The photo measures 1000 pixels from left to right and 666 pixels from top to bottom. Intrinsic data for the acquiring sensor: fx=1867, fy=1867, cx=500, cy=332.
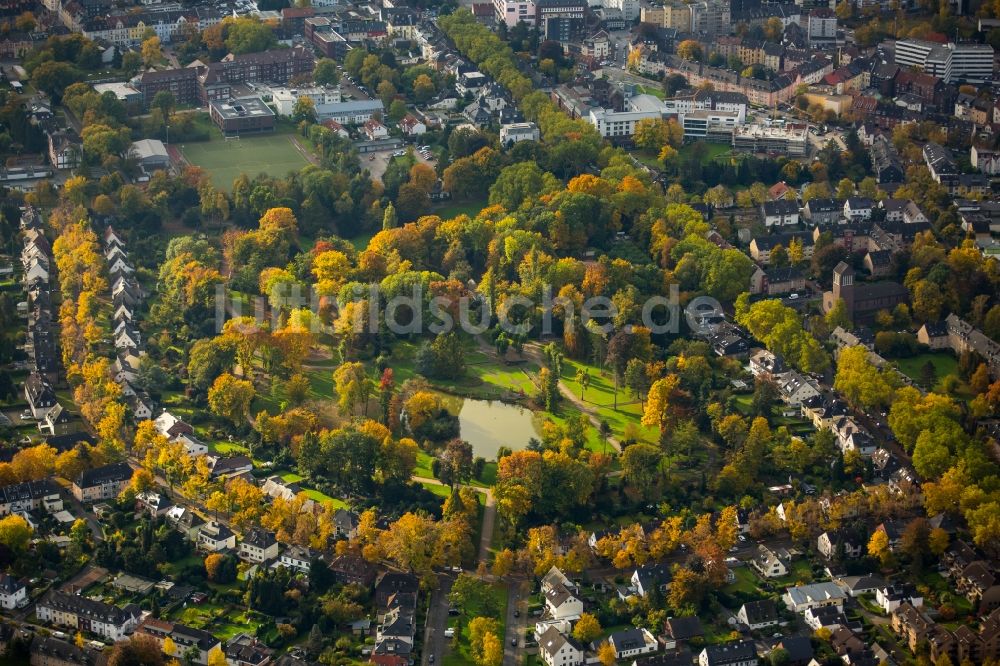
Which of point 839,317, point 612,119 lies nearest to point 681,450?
point 839,317

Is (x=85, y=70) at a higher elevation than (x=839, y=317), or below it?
higher

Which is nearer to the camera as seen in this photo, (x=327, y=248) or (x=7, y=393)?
(x=7, y=393)

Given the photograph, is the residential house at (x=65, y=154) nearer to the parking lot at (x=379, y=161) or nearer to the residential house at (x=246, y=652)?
the parking lot at (x=379, y=161)

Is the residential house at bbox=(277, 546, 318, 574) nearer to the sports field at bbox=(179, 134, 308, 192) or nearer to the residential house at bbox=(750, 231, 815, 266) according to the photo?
the residential house at bbox=(750, 231, 815, 266)

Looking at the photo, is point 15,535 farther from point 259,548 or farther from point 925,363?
point 925,363

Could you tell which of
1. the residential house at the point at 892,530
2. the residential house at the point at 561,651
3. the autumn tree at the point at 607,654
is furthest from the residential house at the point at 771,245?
the residential house at the point at 561,651

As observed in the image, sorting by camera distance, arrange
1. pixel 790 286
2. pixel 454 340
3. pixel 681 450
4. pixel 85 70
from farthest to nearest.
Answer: pixel 85 70, pixel 790 286, pixel 454 340, pixel 681 450

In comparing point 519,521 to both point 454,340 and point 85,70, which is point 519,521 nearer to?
point 454,340
